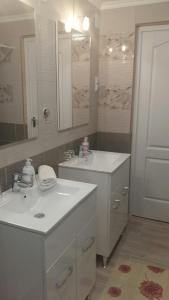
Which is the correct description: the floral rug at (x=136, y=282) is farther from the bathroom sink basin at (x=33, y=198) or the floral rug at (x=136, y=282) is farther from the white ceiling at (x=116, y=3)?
the white ceiling at (x=116, y=3)

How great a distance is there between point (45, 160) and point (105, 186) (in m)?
0.49

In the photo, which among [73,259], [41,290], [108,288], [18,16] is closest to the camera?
[41,290]

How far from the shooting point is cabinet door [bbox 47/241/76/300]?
1.19 meters

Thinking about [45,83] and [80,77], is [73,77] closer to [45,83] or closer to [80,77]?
[80,77]

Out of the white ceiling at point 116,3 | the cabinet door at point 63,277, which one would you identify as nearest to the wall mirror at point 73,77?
the white ceiling at point 116,3

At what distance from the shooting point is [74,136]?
233 cm

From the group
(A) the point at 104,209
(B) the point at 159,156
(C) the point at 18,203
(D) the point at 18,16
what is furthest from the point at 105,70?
(C) the point at 18,203

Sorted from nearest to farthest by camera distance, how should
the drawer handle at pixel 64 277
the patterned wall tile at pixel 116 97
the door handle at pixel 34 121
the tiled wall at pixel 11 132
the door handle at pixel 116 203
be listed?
the drawer handle at pixel 64 277 → the tiled wall at pixel 11 132 → the door handle at pixel 34 121 → the door handle at pixel 116 203 → the patterned wall tile at pixel 116 97

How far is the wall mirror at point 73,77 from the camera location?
6.58ft

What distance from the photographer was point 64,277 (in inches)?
52.0

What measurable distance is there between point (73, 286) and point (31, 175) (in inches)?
26.8

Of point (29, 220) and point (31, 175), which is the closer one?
point (29, 220)

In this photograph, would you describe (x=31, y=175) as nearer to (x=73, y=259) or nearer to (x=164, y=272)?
(x=73, y=259)

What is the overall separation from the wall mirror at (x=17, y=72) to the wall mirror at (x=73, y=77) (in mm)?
347
